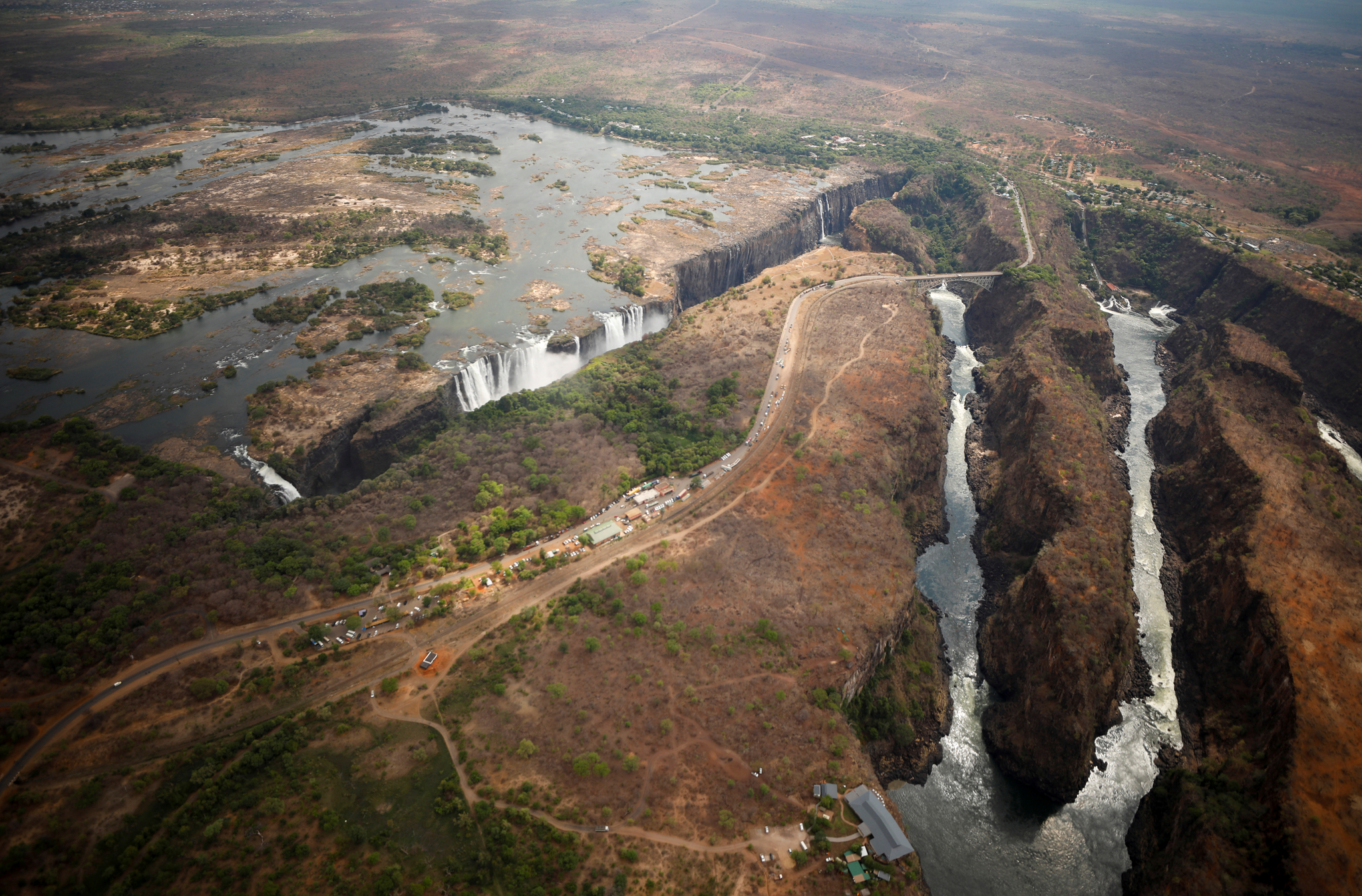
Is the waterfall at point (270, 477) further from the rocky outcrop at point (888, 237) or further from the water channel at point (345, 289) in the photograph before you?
the rocky outcrop at point (888, 237)

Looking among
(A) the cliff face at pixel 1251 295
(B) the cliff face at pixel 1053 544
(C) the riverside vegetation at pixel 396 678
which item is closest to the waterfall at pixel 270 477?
(C) the riverside vegetation at pixel 396 678

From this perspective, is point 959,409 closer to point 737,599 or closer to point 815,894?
point 737,599

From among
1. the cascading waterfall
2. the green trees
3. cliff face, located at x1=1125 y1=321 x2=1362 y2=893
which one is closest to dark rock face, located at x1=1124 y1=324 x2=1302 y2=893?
cliff face, located at x1=1125 y1=321 x2=1362 y2=893

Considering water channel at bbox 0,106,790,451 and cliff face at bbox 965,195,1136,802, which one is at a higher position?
water channel at bbox 0,106,790,451

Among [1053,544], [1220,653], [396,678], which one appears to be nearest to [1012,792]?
[1053,544]

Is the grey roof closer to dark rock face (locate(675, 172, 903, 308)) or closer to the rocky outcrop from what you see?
dark rock face (locate(675, 172, 903, 308))

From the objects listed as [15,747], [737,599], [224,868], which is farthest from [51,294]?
[737,599]

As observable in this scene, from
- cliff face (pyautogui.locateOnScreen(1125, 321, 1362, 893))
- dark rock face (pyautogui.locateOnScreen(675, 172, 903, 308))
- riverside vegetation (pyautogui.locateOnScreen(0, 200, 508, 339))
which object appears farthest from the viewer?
dark rock face (pyautogui.locateOnScreen(675, 172, 903, 308))
